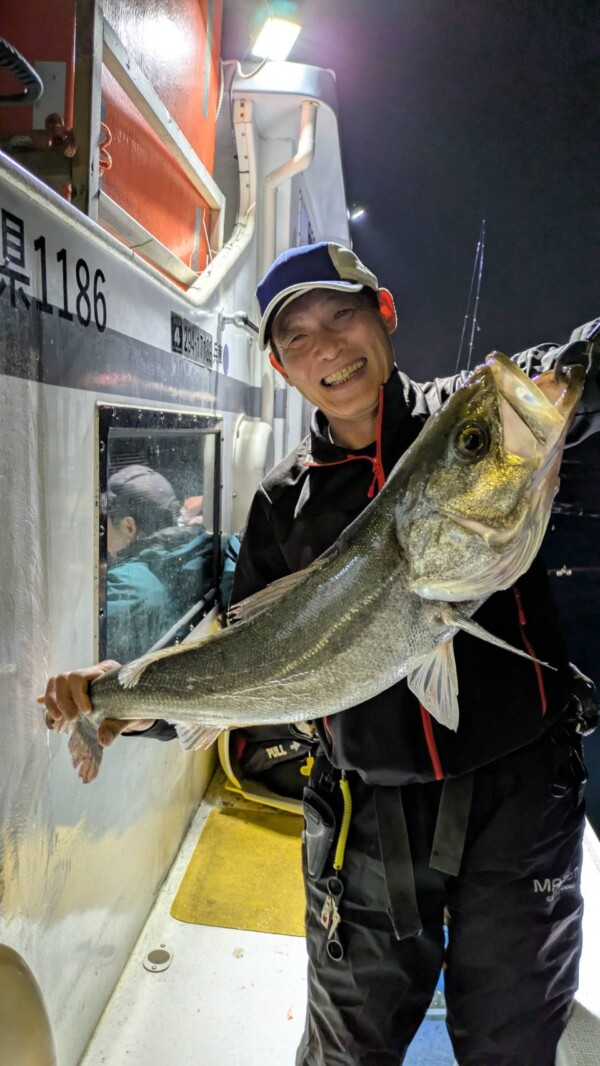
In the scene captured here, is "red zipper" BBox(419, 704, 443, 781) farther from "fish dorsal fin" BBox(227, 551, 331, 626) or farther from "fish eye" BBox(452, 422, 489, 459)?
"fish eye" BBox(452, 422, 489, 459)

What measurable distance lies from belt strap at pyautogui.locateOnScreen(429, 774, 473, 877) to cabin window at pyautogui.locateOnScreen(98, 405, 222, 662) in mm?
1264

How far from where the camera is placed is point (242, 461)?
14.3 ft

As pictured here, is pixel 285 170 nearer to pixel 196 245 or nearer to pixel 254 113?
pixel 254 113

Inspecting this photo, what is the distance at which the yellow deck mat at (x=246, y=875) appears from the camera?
2.82 m

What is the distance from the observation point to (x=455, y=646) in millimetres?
1622

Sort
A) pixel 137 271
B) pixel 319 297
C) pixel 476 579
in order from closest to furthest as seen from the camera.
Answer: pixel 476 579 → pixel 319 297 → pixel 137 271

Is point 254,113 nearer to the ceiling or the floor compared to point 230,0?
nearer to the floor

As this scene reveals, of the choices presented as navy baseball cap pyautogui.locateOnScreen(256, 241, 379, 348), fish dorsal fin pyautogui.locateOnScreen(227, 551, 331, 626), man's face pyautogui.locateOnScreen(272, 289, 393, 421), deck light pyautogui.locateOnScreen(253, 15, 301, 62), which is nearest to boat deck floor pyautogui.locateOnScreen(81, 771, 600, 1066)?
fish dorsal fin pyautogui.locateOnScreen(227, 551, 331, 626)

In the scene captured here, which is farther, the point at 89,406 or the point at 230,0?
the point at 230,0

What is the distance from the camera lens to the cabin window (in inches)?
84.0

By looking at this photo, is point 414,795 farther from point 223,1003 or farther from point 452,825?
point 223,1003

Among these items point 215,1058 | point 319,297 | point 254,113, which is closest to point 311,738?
point 215,1058

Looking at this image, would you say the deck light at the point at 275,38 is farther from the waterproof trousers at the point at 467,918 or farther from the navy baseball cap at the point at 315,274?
the waterproof trousers at the point at 467,918

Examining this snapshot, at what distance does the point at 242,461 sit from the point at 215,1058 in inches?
132
